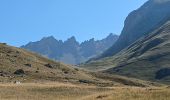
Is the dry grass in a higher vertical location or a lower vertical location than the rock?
lower

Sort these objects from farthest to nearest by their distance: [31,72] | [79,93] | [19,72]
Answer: [31,72], [19,72], [79,93]

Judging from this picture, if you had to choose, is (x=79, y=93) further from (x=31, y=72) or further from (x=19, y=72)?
(x=31, y=72)

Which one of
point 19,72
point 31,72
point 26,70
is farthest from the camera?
point 26,70

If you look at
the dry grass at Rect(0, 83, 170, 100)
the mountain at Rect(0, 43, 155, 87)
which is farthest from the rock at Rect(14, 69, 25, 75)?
the dry grass at Rect(0, 83, 170, 100)

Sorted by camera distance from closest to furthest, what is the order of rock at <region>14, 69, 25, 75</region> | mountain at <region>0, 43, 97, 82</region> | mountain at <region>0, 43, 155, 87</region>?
1. mountain at <region>0, 43, 155, 87</region>
2. mountain at <region>0, 43, 97, 82</region>
3. rock at <region>14, 69, 25, 75</region>

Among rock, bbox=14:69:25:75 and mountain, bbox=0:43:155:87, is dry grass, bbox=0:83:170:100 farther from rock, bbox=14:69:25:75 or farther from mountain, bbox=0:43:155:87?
rock, bbox=14:69:25:75

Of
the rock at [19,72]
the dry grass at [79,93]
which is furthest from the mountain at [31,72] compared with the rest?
the dry grass at [79,93]

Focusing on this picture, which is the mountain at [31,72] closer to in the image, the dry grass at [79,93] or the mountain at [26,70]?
the mountain at [26,70]

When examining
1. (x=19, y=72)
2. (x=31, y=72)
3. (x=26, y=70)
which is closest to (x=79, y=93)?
(x=19, y=72)

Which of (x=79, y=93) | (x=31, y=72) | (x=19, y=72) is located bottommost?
(x=79, y=93)

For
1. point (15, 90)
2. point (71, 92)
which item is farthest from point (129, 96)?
point (15, 90)

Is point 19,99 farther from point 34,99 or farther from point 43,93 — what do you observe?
point 43,93

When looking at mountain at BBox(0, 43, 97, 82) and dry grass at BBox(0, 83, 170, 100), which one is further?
mountain at BBox(0, 43, 97, 82)

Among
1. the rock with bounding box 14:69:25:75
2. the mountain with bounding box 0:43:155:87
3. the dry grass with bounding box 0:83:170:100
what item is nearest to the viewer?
the dry grass with bounding box 0:83:170:100
